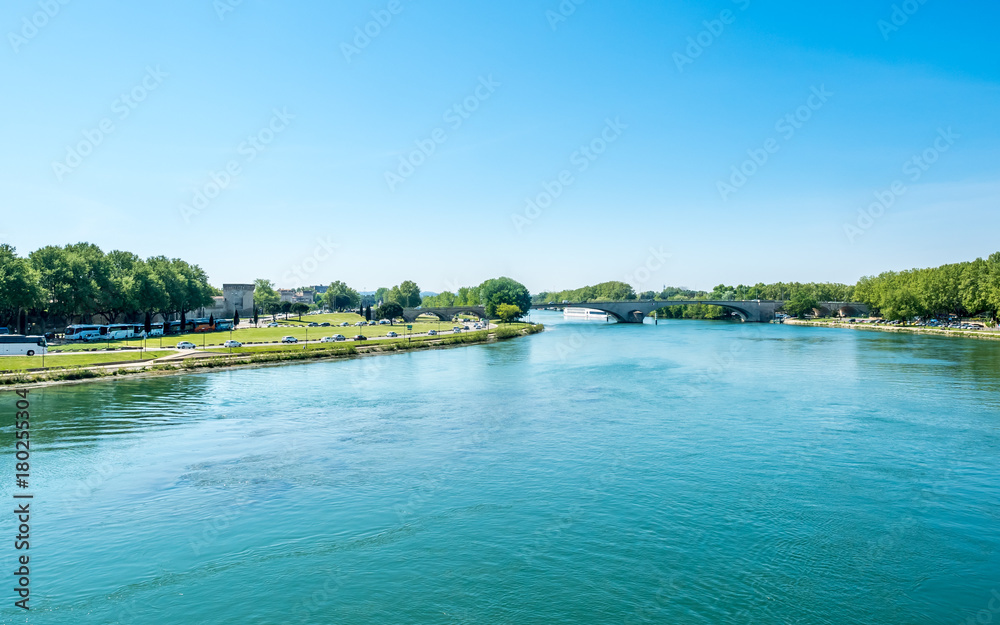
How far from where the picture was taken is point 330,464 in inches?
914

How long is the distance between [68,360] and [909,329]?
115 m

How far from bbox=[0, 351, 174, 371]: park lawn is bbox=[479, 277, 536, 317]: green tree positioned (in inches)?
3233

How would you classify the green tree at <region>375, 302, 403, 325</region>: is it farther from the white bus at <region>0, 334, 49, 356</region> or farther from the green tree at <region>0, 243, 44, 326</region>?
the white bus at <region>0, 334, 49, 356</region>

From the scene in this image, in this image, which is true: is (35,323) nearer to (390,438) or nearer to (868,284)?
(390,438)

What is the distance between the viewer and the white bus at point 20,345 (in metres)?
48.8

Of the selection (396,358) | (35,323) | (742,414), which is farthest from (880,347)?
(35,323)

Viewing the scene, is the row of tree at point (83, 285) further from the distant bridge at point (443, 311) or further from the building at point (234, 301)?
the distant bridge at point (443, 311)

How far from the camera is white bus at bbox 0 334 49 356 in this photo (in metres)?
48.8

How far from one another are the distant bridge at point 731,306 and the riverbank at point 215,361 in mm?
64582

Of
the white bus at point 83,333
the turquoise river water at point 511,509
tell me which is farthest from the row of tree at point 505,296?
the turquoise river water at point 511,509

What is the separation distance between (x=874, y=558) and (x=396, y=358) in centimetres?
5218

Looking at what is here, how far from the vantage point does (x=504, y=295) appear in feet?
428

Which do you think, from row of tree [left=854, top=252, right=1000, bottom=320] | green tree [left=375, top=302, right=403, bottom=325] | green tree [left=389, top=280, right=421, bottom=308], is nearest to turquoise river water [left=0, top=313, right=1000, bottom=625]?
row of tree [left=854, top=252, right=1000, bottom=320]

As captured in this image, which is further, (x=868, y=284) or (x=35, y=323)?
(x=868, y=284)
